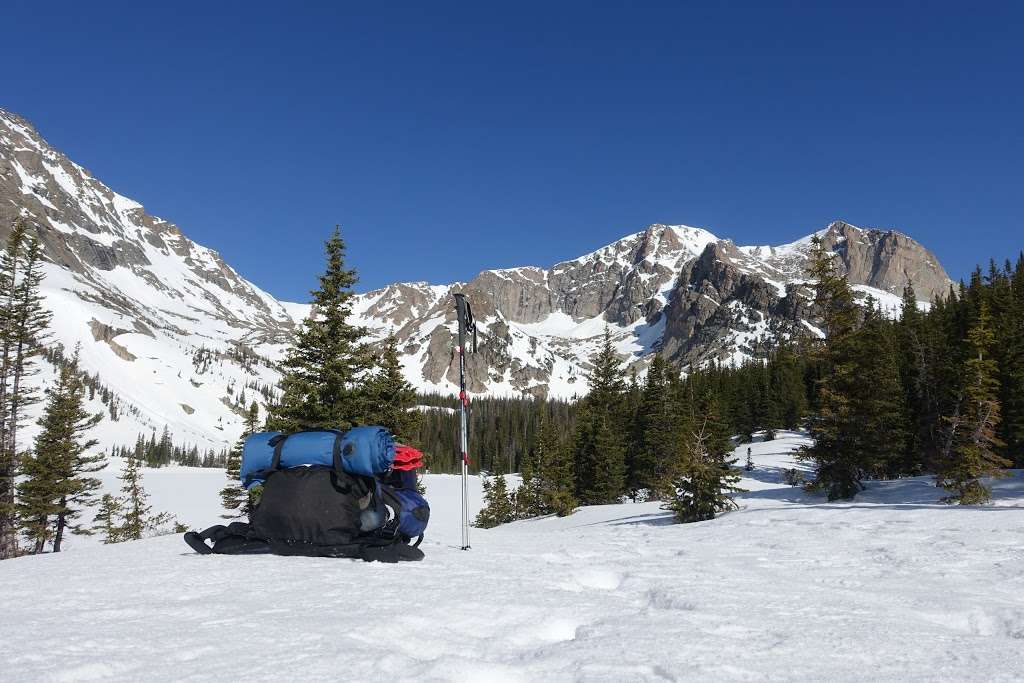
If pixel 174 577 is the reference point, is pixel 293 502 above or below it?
above

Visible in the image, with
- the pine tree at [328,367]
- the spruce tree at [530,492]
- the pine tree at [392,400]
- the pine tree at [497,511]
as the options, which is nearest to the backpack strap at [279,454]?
the pine tree at [328,367]

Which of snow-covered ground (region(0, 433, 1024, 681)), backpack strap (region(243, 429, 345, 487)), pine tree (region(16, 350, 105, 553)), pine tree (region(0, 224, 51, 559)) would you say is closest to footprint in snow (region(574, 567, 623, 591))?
snow-covered ground (region(0, 433, 1024, 681))

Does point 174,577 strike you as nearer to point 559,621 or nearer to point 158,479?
point 559,621

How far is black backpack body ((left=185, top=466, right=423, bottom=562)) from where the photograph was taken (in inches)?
241

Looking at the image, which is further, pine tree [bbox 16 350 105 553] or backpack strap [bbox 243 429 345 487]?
pine tree [bbox 16 350 105 553]

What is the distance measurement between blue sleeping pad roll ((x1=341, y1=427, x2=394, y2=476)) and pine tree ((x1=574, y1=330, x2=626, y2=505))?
35746 mm

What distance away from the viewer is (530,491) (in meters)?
32.8

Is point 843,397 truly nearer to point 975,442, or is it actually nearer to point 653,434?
point 975,442

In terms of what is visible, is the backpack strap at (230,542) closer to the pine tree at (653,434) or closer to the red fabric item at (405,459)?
the red fabric item at (405,459)

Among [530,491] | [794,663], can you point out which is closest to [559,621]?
[794,663]

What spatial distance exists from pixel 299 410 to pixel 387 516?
1788 cm

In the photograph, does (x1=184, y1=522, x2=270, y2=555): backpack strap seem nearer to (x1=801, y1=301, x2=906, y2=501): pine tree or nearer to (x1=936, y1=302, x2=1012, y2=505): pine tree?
(x1=936, y1=302, x2=1012, y2=505): pine tree

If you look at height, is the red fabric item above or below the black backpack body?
above

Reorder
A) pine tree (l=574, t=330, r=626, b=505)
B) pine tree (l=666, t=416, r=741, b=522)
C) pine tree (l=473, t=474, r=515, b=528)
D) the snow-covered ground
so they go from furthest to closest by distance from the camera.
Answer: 1. pine tree (l=574, t=330, r=626, b=505)
2. pine tree (l=473, t=474, r=515, b=528)
3. pine tree (l=666, t=416, r=741, b=522)
4. the snow-covered ground
